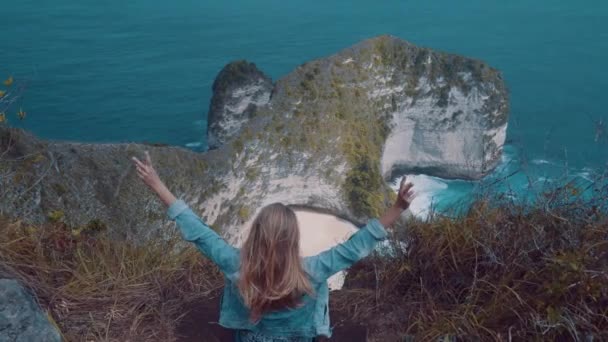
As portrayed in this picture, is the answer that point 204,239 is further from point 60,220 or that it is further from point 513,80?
point 513,80

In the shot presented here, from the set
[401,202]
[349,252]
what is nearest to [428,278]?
[401,202]

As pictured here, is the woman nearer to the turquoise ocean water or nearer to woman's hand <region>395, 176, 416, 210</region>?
woman's hand <region>395, 176, 416, 210</region>

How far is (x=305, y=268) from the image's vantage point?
9.87 ft

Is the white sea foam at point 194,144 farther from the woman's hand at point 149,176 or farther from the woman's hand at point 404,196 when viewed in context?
the woman's hand at point 404,196

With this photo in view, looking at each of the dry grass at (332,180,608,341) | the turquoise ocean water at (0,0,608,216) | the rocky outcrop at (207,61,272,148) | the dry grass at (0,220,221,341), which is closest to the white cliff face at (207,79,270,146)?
the rocky outcrop at (207,61,272,148)

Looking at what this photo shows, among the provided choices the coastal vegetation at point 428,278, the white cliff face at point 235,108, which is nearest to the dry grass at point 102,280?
the coastal vegetation at point 428,278

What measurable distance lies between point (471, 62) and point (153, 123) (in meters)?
29.1

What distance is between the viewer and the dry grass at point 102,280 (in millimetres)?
3764

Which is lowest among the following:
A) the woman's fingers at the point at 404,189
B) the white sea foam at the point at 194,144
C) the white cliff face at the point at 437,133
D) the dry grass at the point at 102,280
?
the white sea foam at the point at 194,144

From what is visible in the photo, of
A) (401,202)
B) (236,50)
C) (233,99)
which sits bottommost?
(236,50)

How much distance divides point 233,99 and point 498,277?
96.5 feet

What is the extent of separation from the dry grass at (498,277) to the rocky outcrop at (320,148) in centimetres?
1044

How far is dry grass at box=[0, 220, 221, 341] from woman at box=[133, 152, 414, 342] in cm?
103

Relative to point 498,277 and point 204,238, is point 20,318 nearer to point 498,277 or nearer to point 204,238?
point 204,238
